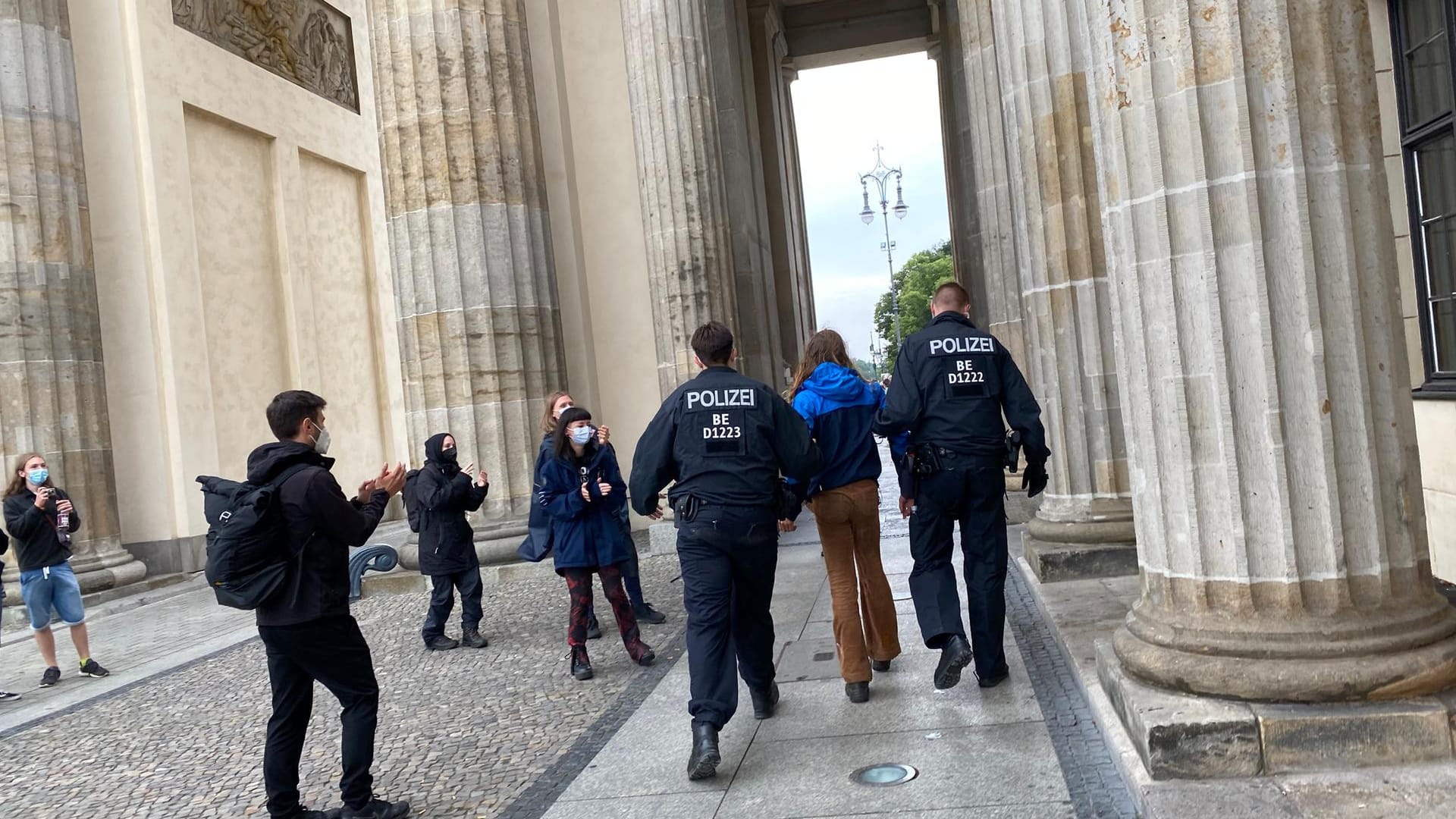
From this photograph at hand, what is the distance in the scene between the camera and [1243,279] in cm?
373

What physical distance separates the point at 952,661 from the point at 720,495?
143 centimetres

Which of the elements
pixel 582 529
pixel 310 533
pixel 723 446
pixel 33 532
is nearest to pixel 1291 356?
pixel 723 446

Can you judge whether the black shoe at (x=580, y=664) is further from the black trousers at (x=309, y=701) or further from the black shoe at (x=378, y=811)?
the black trousers at (x=309, y=701)

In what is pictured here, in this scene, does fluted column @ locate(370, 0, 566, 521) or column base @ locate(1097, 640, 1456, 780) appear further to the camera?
fluted column @ locate(370, 0, 566, 521)

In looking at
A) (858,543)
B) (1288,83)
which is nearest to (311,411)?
(858,543)

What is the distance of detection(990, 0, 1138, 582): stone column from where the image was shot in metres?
7.21

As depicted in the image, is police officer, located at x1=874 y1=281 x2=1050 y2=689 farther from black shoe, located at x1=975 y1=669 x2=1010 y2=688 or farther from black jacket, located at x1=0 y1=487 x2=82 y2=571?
black jacket, located at x1=0 y1=487 x2=82 y2=571

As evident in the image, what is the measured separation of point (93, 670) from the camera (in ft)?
28.2

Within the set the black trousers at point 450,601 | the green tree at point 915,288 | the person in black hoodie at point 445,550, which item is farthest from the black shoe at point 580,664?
the green tree at point 915,288

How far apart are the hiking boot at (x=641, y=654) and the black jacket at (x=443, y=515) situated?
170cm

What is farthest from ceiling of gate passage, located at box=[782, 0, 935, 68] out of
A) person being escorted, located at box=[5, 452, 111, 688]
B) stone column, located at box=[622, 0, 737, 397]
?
person being escorted, located at box=[5, 452, 111, 688]

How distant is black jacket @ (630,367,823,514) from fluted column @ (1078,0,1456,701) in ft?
5.75

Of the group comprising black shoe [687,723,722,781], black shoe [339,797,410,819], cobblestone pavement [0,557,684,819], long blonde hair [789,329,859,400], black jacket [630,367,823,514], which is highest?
long blonde hair [789,329,859,400]

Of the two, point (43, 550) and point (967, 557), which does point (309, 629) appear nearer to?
point (967, 557)
